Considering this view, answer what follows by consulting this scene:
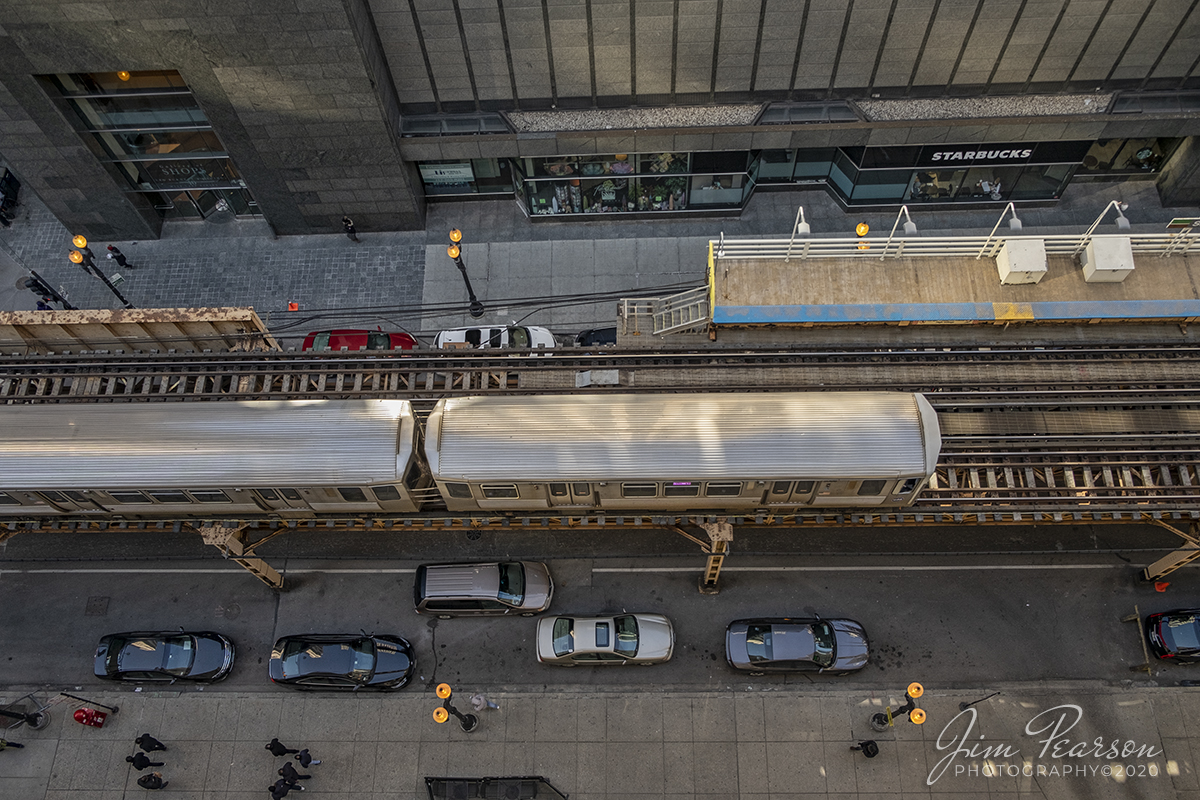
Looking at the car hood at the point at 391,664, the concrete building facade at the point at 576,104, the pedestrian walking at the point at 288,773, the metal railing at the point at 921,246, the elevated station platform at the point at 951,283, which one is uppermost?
the concrete building facade at the point at 576,104

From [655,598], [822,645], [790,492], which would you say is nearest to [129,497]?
[655,598]

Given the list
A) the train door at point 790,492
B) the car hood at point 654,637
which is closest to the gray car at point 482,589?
the car hood at point 654,637

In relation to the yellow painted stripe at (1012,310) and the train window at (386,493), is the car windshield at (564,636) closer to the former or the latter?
the train window at (386,493)

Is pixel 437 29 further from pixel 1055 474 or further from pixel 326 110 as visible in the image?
pixel 1055 474

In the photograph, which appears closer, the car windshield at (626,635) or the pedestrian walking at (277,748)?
the pedestrian walking at (277,748)

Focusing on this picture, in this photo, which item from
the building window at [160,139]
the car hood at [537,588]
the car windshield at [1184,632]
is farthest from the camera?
the building window at [160,139]

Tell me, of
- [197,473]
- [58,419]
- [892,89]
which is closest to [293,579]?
[197,473]

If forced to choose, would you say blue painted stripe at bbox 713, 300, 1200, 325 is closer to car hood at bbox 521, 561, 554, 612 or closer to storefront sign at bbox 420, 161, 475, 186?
car hood at bbox 521, 561, 554, 612
